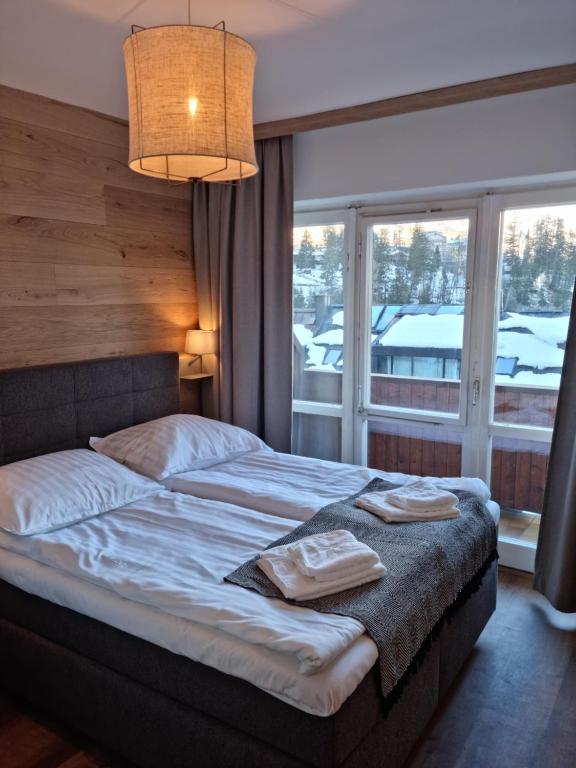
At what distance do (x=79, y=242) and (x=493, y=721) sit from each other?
303 cm

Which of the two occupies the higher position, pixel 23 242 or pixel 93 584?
pixel 23 242

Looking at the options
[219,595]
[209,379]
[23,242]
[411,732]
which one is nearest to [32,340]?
[23,242]

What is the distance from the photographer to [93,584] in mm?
2117

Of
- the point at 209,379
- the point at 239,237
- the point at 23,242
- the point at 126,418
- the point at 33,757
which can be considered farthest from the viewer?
the point at 209,379

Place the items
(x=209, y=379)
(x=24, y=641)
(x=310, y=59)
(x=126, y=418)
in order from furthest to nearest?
1. (x=209, y=379)
2. (x=126, y=418)
3. (x=310, y=59)
4. (x=24, y=641)

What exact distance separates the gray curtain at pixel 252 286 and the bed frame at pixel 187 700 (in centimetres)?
156

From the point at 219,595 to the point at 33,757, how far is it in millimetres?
934

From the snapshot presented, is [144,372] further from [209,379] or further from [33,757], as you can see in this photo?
[33,757]

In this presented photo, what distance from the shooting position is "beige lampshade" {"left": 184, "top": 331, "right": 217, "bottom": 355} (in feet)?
13.1

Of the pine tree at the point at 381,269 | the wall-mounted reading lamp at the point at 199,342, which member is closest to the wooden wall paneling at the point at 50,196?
the wall-mounted reading lamp at the point at 199,342

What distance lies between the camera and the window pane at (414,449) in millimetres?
3725

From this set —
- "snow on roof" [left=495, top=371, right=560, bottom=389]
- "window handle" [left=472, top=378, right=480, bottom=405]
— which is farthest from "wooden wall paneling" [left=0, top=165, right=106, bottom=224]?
"snow on roof" [left=495, top=371, right=560, bottom=389]

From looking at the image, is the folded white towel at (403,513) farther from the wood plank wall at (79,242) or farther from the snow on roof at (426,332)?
the wood plank wall at (79,242)

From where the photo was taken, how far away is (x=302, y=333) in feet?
13.6
